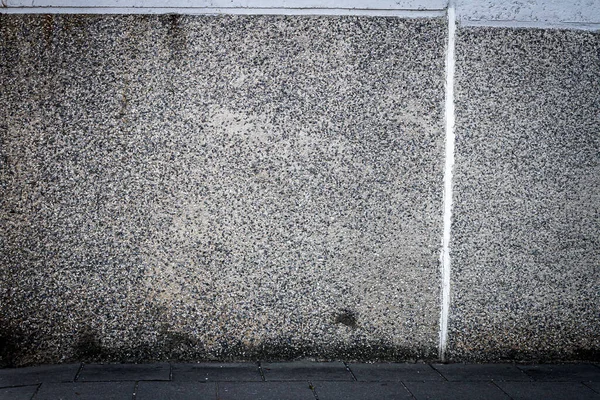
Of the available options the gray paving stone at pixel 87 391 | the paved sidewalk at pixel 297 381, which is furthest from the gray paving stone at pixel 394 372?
the gray paving stone at pixel 87 391

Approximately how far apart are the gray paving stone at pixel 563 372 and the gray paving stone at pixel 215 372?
6.58ft

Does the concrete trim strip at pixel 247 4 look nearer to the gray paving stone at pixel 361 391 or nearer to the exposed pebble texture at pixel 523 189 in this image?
the exposed pebble texture at pixel 523 189

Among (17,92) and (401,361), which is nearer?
(17,92)

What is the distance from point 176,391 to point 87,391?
0.54 metres

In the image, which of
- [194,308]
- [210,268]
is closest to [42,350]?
[194,308]

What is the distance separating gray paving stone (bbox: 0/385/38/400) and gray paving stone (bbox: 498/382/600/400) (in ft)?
9.92

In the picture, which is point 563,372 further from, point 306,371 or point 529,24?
point 529,24

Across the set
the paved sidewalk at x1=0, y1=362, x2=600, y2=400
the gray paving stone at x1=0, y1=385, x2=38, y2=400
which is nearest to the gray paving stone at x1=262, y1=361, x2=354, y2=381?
the paved sidewalk at x1=0, y1=362, x2=600, y2=400

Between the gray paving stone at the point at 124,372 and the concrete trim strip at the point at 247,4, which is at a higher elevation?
the concrete trim strip at the point at 247,4

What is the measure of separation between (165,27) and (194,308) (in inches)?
80.5

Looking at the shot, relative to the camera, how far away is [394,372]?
3.26 metres

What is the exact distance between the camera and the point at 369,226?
338 cm

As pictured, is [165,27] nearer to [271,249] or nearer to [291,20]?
[291,20]

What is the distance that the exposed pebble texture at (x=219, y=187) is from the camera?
323 cm
